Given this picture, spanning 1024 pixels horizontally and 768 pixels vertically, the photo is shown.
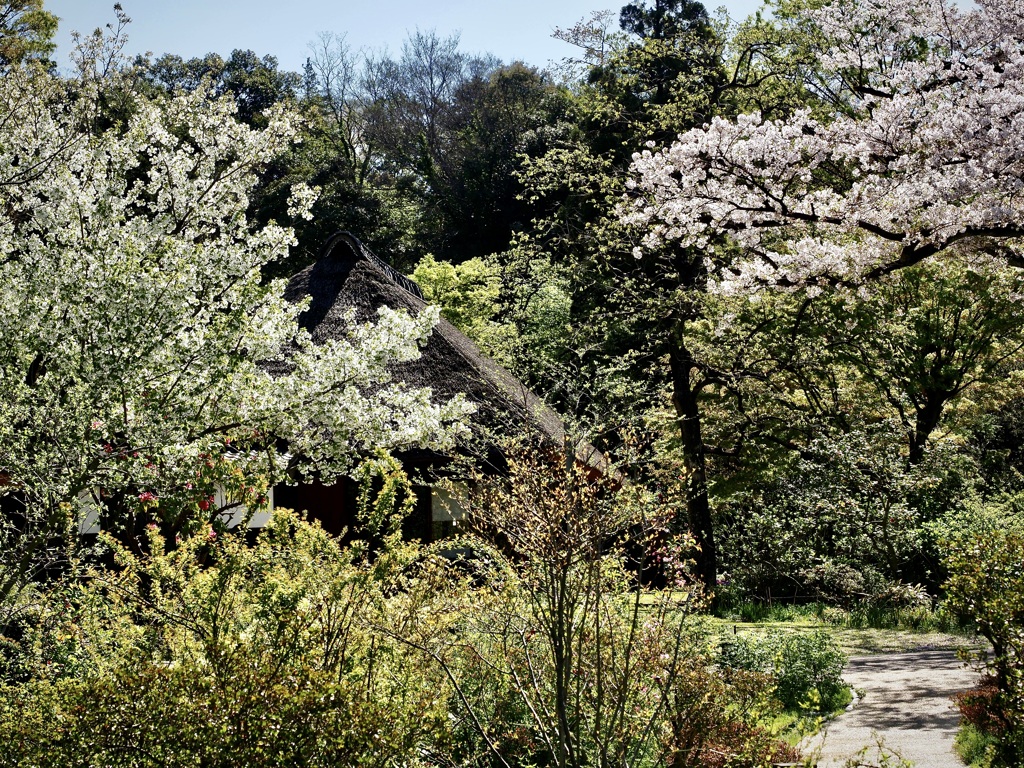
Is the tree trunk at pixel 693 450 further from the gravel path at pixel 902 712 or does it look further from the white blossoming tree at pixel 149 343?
the white blossoming tree at pixel 149 343

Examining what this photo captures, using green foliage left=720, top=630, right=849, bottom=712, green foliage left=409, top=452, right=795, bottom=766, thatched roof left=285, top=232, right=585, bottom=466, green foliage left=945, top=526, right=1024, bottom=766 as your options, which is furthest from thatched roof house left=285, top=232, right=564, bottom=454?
green foliage left=945, top=526, right=1024, bottom=766

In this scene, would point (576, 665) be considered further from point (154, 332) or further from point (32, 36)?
point (32, 36)

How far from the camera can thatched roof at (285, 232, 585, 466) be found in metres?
12.6

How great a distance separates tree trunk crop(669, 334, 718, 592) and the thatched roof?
72.5 inches

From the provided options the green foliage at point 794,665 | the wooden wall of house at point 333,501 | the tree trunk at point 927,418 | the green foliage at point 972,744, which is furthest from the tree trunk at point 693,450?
the green foliage at point 972,744

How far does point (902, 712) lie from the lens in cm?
647

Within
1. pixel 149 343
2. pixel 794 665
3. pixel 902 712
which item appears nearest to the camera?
pixel 149 343

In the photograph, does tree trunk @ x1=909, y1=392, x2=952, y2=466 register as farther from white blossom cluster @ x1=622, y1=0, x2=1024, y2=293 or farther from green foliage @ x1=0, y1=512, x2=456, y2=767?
green foliage @ x1=0, y1=512, x2=456, y2=767

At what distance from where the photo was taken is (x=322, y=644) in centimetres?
379

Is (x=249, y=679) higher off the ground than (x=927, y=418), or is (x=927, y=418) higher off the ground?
(x=927, y=418)

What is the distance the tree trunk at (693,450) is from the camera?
43.4 ft

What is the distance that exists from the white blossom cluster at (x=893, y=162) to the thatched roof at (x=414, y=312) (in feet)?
11.5

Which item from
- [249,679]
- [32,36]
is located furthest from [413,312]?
[32,36]

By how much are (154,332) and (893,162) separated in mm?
5846
